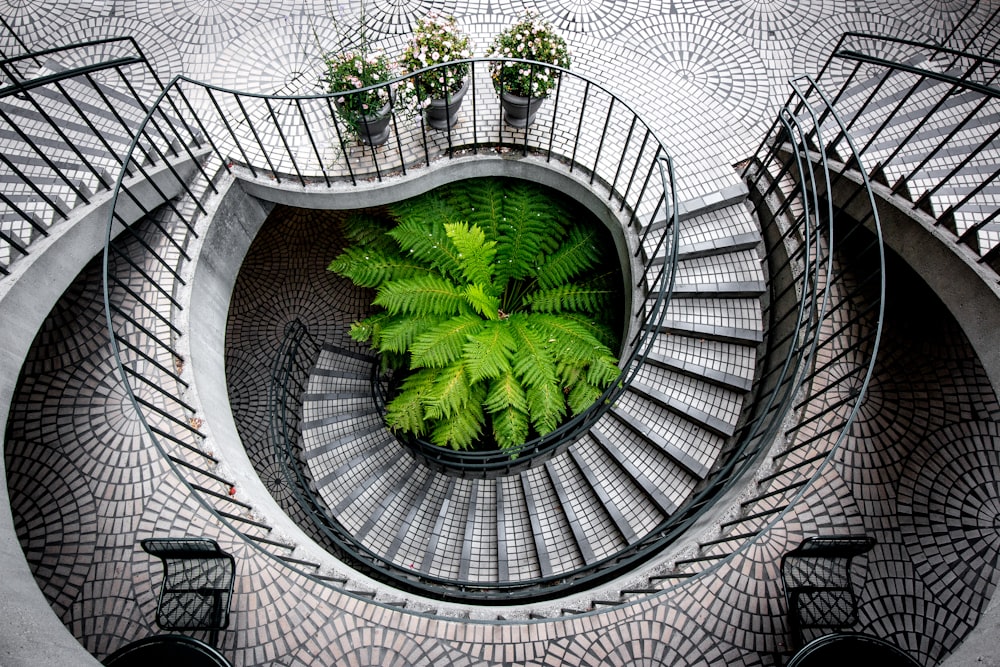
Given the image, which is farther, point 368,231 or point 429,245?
point 368,231

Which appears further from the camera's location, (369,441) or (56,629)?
(369,441)

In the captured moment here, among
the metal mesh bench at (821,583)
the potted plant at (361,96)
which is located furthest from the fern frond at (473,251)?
the metal mesh bench at (821,583)

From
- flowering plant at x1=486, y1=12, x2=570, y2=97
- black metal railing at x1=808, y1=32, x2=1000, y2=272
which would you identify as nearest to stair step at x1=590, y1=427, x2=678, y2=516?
black metal railing at x1=808, y1=32, x2=1000, y2=272

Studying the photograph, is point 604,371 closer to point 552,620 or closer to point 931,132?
point 552,620

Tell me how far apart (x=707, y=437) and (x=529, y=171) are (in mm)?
3225

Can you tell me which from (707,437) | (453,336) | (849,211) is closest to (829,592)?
(707,437)

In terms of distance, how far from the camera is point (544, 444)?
583 cm

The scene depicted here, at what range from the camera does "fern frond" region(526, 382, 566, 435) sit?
5.48 meters

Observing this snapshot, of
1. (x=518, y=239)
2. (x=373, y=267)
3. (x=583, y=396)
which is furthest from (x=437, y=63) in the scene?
(x=583, y=396)

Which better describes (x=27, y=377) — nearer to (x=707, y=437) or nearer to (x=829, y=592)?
(x=707, y=437)

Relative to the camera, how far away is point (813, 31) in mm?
6793

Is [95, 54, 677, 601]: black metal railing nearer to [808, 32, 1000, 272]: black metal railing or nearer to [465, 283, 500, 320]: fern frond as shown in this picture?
[465, 283, 500, 320]: fern frond

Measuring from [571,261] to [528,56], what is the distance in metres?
2.12

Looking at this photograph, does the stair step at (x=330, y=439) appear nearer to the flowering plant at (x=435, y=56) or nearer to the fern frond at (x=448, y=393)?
the fern frond at (x=448, y=393)
